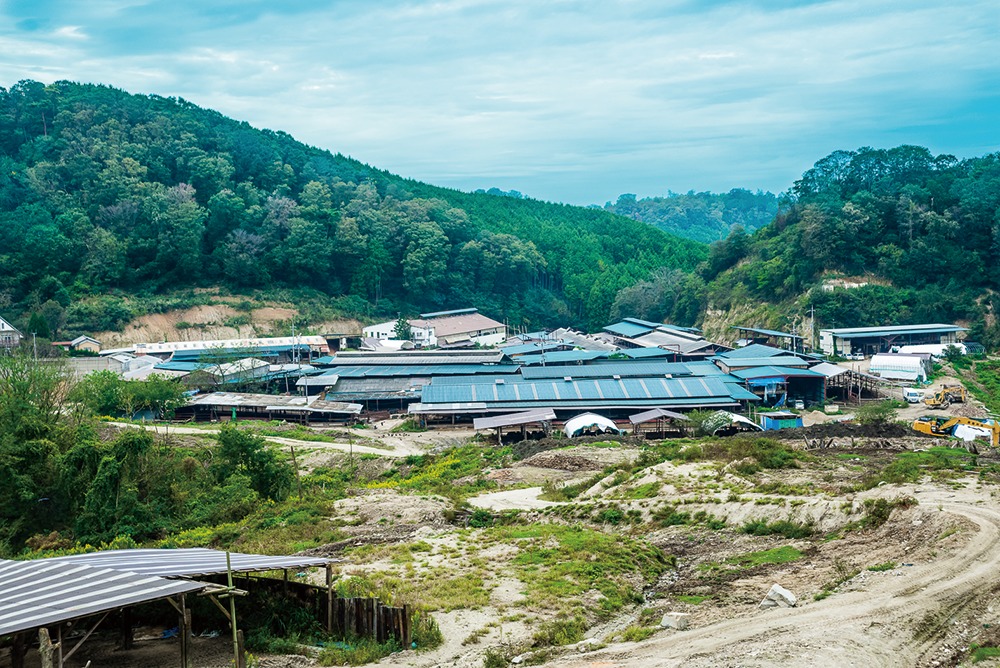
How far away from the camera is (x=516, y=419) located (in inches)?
1695

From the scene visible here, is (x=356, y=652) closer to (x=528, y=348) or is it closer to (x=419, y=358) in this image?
(x=419, y=358)

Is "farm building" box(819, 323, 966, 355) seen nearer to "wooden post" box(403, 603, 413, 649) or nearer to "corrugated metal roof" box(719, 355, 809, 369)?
"corrugated metal roof" box(719, 355, 809, 369)

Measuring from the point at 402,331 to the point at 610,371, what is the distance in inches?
1046

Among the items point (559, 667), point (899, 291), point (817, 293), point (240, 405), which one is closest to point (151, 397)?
point (240, 405)

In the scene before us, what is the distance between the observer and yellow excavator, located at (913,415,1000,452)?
120ft

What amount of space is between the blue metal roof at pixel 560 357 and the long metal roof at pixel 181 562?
146 ft

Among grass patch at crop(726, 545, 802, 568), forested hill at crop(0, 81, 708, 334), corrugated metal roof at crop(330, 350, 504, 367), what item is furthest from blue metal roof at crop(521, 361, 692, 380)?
forested hill at crop(0, 81, 708, 334)

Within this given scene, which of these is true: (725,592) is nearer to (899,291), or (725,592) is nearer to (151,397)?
(151,397)

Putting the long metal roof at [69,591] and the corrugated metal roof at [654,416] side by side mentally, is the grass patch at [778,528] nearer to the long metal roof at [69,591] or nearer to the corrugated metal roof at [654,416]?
the long metal roof at [69,591]

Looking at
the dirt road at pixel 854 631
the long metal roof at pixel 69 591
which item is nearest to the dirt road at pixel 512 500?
the dirt road at pixel 854 631

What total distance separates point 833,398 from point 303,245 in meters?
52.5

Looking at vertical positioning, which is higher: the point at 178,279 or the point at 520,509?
the point at 178,279

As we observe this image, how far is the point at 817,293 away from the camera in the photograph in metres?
66.7

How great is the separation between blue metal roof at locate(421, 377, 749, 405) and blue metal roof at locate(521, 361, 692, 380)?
2126mm
